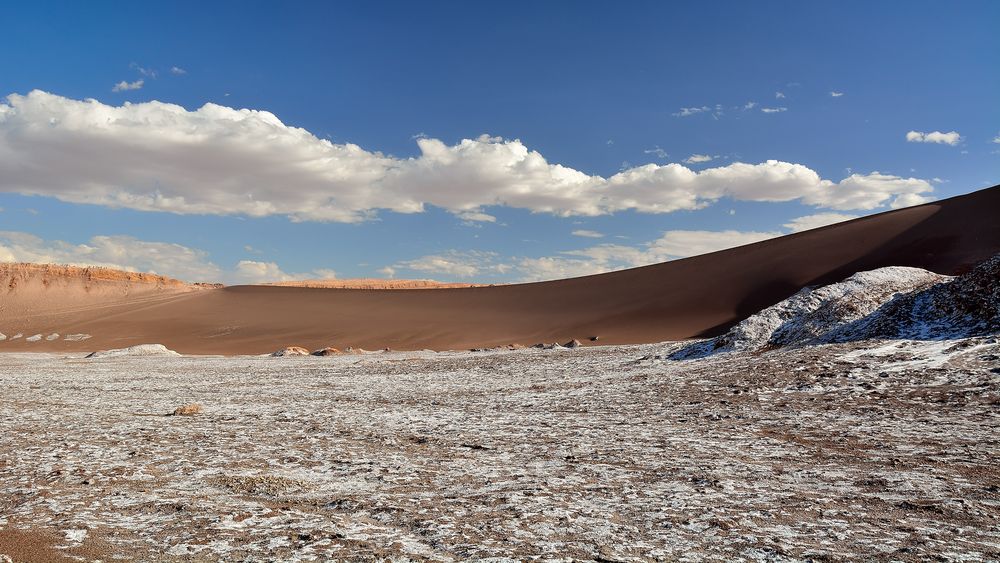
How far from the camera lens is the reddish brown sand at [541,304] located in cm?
4972

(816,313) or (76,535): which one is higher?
(816,313)

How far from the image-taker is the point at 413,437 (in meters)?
10.4

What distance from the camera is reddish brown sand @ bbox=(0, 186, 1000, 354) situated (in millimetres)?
49719

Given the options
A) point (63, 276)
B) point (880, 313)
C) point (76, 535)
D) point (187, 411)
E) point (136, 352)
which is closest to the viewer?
point (76, 535)

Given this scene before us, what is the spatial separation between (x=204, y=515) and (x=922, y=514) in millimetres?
6587

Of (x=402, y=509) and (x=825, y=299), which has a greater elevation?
(x=825, y=299)

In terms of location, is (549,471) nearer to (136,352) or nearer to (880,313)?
(880,313)

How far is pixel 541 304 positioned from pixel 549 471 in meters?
61.6

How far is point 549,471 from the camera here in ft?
25.3

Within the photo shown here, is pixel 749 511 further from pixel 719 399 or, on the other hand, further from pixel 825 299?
pixel 825 299

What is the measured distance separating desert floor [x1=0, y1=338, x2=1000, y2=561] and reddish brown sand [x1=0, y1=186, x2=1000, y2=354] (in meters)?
29.8

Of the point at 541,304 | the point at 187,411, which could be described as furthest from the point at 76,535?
the point at 541,304

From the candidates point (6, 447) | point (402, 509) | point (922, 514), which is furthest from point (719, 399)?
point (6, 447)

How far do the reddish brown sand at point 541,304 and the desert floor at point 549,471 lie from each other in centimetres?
2975
